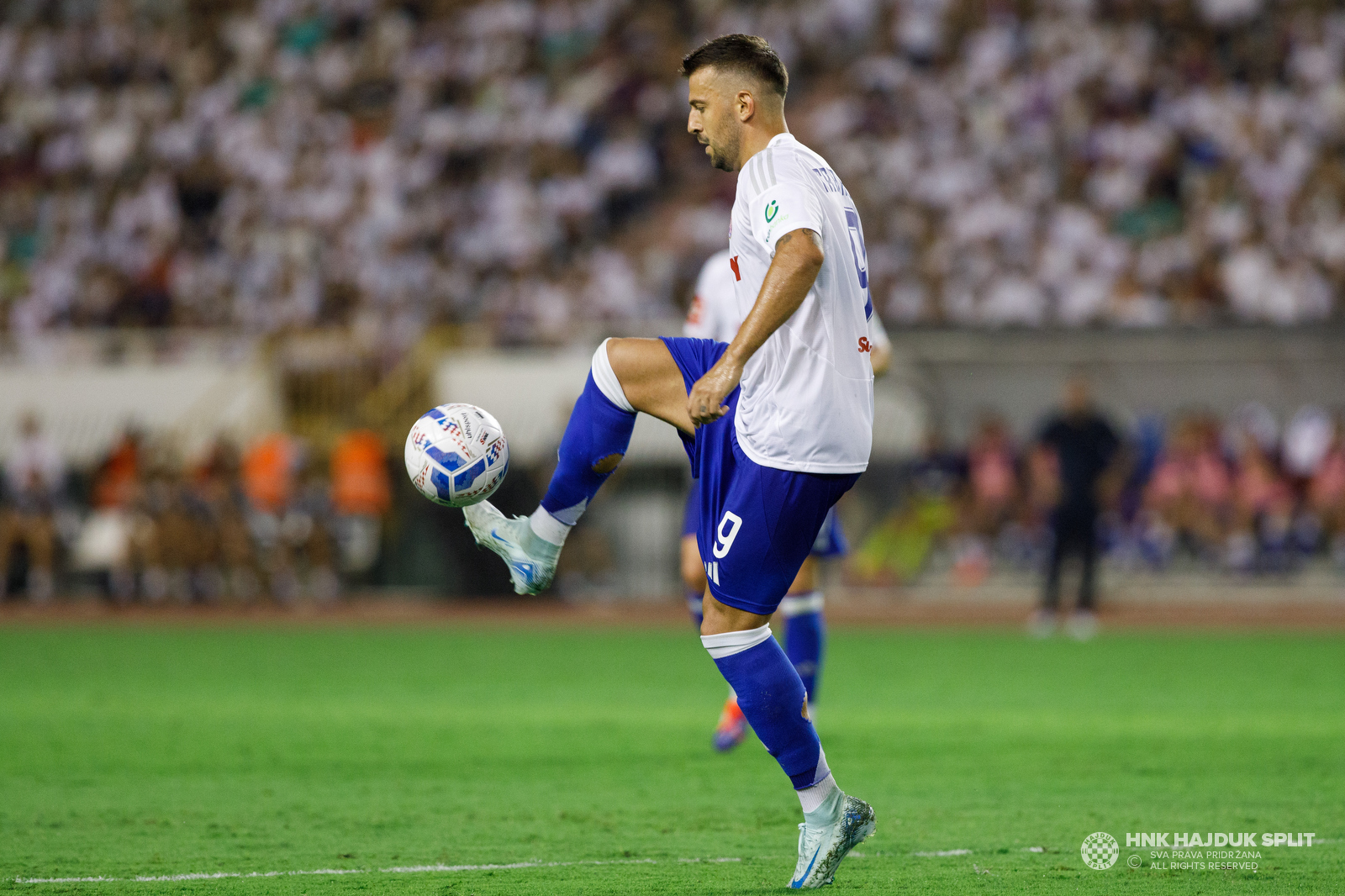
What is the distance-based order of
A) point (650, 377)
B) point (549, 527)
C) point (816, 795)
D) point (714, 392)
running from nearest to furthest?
point (714, 392) → point (816, 795) → point (650, 377) → point (549, 527)

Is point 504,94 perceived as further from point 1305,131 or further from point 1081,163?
point 1305,131

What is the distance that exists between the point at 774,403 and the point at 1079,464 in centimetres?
1075

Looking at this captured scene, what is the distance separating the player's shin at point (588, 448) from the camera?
5199 millimetres

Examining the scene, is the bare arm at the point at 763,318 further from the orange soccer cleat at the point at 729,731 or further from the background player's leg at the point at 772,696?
the orange soccer cleat at the point at 729,731

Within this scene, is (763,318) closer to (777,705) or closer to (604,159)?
(777,705)

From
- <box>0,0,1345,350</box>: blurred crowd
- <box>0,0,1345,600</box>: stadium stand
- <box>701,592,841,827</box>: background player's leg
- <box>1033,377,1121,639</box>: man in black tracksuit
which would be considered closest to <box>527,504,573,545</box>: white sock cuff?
<box>701,592,841,827</box>: background player's leg

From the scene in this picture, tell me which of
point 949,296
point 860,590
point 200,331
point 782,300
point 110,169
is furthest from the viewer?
point 110,169

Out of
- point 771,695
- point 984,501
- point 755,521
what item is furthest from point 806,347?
point 984,501

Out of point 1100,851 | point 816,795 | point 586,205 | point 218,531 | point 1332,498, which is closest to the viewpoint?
point 816,795

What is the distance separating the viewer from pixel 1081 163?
20703mm

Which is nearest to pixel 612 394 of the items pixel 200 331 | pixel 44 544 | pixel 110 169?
pixel 44 544

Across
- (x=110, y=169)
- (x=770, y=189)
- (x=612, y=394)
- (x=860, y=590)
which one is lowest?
(x=860, y=590)

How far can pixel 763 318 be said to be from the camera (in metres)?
4.55

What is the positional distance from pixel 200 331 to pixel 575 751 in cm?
1614
